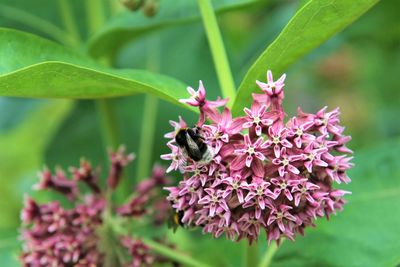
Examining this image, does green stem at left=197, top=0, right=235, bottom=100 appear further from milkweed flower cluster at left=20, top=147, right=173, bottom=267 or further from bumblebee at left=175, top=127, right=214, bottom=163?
milkweed flower cluster at left=20, top=147, right=173, bottom=267

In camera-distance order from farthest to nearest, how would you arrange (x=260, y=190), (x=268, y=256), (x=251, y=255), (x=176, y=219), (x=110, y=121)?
(x=110, y=121) < (x=268, y=256) < (x=251, y=255) < (x=176, y=219) < (x=260, y=190)

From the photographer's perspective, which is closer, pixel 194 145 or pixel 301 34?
pixel 194 145

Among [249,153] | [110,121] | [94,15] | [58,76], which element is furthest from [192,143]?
[94,15]

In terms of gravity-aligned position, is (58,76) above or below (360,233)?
above

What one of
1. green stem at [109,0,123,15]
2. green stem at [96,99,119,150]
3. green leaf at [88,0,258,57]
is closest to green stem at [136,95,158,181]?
green stem at [96,99,119,150]

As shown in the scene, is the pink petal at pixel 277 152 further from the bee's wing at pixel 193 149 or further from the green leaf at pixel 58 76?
the green leaf at pixel 58 76

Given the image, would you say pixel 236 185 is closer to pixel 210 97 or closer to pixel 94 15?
pixel 210 97


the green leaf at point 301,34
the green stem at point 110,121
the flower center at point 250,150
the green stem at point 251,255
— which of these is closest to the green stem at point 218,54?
the green leaf at point 301,34
